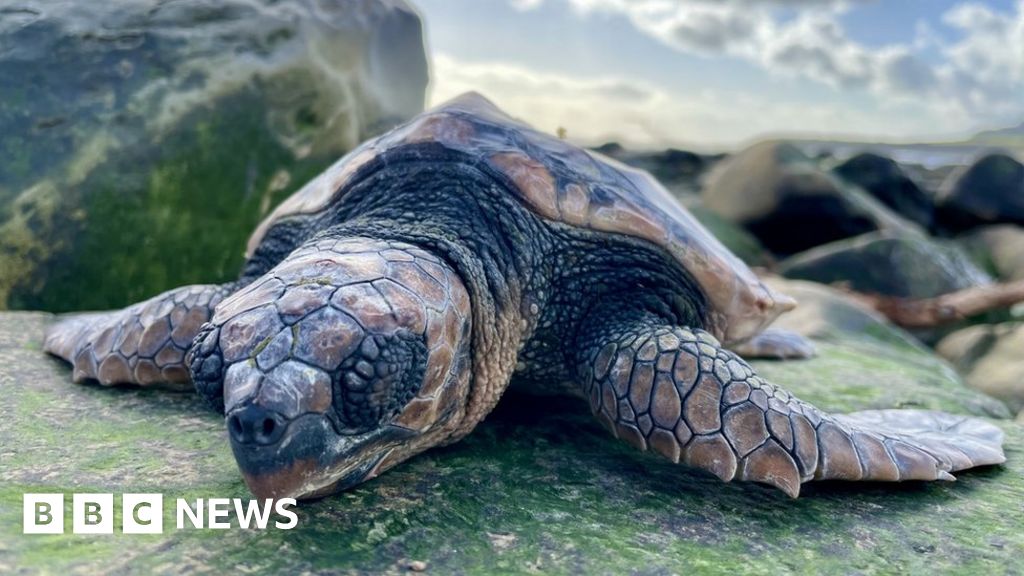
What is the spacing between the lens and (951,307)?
8133mm

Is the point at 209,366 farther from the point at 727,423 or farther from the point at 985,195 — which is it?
the point at 985,195

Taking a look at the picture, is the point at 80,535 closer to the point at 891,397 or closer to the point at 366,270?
the point at 366,270

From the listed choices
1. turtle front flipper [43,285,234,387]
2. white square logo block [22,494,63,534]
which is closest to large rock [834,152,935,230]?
turtle front flipper [43,285,234,387]

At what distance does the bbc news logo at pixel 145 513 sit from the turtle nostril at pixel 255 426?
0.20 m

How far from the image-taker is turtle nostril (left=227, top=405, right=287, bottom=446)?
1.77 m

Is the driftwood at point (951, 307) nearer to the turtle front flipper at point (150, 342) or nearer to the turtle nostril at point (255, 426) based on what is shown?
the turtle front flipper at point (150, 342)

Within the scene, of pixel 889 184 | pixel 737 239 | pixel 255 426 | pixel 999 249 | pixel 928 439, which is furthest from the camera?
pixel 889 184

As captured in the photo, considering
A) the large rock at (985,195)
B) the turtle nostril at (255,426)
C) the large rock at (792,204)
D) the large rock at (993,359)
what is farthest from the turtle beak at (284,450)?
the large rock at (985,195)

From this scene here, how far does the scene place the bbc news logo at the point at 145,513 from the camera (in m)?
1.94

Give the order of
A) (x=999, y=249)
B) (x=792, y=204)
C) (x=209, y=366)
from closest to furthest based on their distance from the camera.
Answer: (x=209, y=366), (x=792, y=204), (x=999, y=249)

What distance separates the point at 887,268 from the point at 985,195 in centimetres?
632

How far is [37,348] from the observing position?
3.66 metres

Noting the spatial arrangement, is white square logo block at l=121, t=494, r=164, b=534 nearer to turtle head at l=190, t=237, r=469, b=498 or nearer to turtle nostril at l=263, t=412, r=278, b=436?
turtle head at l=190, t=237, r=469, b=498

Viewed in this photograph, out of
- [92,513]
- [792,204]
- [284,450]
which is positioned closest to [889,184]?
[792,204]
